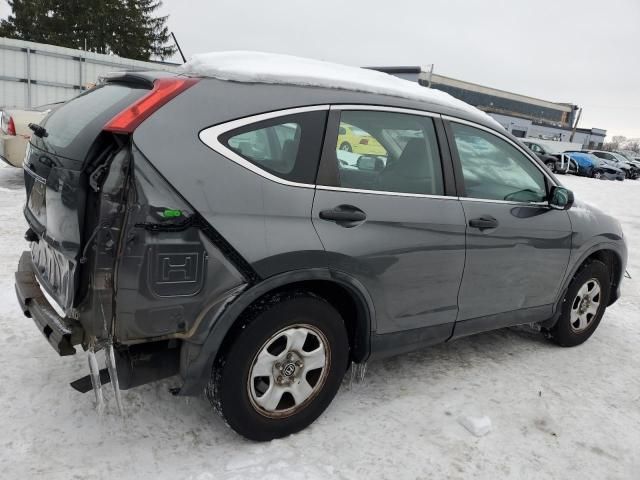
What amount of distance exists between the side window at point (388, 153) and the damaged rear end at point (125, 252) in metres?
0.82

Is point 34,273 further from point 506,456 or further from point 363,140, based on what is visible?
point 506,456

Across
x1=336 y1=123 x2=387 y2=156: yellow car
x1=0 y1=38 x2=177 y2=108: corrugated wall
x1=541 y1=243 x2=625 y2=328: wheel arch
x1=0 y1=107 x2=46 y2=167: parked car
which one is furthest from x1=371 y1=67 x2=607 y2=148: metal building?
x1=336 y1=123 x2=387 y2=156: yellow car

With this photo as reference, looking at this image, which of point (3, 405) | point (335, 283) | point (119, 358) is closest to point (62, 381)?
point (3, 405)

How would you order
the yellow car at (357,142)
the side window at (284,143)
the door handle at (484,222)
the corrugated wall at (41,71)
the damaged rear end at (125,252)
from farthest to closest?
the corrugated wall at (41,71)
the door handle at (484,222)
the yellow car at (357,142)
the side window at (284,143)
the damaged rear end at (125,252)

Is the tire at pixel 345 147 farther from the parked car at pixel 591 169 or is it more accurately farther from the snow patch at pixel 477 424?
the parked car at pixel 591 169

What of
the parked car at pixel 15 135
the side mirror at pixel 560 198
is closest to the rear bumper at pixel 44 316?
the side mirror at pixel 560 198

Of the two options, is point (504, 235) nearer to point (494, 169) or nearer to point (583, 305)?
point (494, 169)

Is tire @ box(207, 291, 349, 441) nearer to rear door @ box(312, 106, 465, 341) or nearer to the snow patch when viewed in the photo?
rear door @ box(312, 106, 465, 341)

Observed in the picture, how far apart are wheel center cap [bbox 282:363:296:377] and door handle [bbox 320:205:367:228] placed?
28.7 inches

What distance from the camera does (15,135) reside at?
7496 mm

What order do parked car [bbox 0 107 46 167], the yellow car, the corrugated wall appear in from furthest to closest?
the corrugated wall, parked car [bbox 0 107 46 167], the yellow car

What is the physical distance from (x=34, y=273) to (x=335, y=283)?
1.63 metres

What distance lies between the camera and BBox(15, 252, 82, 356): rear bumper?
225 centimetres

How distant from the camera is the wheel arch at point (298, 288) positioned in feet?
7.50
